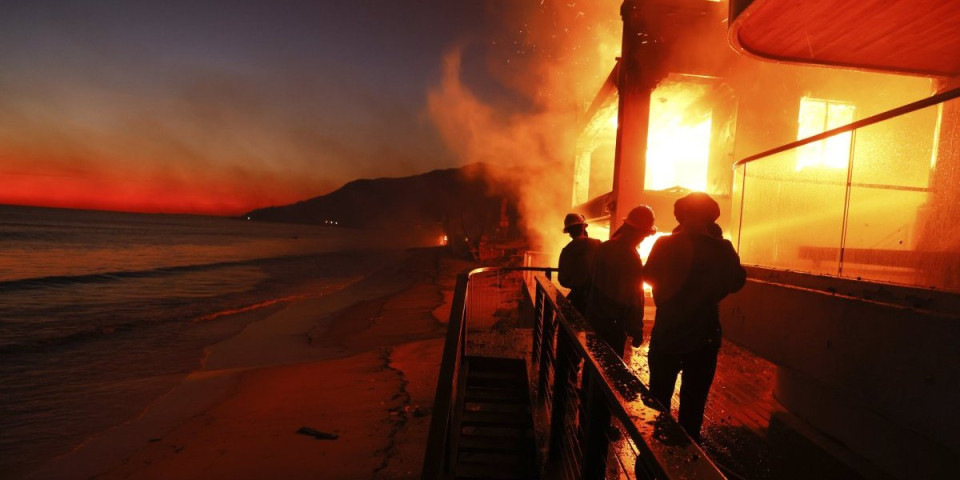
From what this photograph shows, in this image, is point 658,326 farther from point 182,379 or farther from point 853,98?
point 182,379

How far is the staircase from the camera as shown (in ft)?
13.5

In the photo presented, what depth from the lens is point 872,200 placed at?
3.61 m

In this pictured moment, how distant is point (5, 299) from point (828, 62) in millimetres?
30051

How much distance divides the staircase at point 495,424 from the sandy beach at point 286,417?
1.22 m

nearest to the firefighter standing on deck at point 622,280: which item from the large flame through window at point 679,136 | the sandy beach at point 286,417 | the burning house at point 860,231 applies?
the burning house at point 860,231

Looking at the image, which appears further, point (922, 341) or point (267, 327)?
point (267, 327)

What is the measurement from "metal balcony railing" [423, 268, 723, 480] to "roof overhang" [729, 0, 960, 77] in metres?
4.09

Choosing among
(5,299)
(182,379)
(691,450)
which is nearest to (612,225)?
(691,450)

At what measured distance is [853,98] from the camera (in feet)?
26.2

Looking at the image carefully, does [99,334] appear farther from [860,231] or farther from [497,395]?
[860,231]

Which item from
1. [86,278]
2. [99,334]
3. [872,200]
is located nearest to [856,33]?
[872,200]

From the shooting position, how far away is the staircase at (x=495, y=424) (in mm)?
4102

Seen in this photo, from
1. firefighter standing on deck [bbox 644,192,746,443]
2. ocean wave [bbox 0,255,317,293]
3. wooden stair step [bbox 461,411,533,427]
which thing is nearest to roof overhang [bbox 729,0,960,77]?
firefighter standing on deck [bbox 644,192,746,443]

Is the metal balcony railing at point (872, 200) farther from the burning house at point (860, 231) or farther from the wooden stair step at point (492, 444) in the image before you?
the wooden stair step at point (492, 444)
